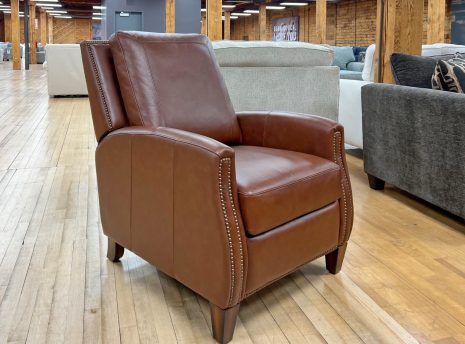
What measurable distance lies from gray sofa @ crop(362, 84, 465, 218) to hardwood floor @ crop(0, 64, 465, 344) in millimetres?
177

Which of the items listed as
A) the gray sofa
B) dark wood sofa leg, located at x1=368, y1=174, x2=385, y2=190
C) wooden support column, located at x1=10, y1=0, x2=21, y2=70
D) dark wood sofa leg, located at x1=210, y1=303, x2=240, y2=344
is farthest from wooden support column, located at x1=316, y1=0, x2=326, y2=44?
dark wood sofa leg, located at x1=210, y1=303, x2=240, y2=344

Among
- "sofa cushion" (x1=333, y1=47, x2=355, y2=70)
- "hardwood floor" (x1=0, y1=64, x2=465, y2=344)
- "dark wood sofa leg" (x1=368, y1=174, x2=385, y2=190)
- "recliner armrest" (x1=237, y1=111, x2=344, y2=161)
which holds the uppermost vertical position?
"sofa cushion" (x1=333, y1=47, x2=355, y2=70)

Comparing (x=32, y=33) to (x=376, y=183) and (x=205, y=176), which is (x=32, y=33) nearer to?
(x=376, y=183)

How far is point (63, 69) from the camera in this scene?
8.59 meters

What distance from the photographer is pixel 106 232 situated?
2094mm

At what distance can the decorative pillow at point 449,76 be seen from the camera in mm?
2723

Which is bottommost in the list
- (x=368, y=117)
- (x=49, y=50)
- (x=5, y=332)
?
(x=5, y=332)

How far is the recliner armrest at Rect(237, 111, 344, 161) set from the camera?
1.94m

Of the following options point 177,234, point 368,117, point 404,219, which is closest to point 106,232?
point 177,234

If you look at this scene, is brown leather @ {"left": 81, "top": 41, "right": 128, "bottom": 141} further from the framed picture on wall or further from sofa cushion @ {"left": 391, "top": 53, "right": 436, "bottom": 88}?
the framed picture on wall

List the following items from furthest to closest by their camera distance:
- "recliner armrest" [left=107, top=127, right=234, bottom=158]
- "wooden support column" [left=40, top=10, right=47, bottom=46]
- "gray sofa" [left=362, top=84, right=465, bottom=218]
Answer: "wooden support column" [left=40, top=10, right=47, bottom=46] → "gray sofa" [left=362, top=84, right=465, bottom=218] → "recliner armrest" [left=107, top=127, right=234, bottom=158]

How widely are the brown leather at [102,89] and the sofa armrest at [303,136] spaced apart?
0.57 m

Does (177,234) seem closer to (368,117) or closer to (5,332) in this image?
(5,332)

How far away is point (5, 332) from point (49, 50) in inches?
304
